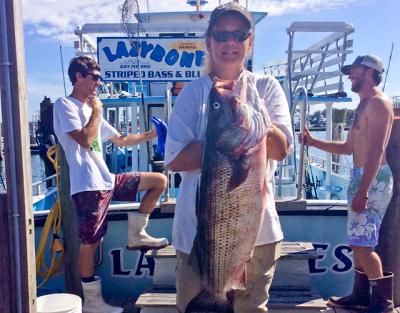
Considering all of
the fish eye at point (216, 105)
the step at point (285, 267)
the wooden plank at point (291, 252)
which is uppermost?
the fish eye at point (216, 105)

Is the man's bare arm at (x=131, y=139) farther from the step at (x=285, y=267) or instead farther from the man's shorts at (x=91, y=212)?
the step at (x=285, y=267)

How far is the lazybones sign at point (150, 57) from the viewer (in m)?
5.18

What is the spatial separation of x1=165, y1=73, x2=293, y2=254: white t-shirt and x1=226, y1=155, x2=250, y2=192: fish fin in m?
0.27

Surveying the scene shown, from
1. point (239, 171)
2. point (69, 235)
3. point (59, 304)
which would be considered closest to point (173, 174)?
point (69, 235)

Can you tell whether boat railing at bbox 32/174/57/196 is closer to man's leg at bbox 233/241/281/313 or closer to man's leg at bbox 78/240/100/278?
man's leg at bbox 78/240/100/278

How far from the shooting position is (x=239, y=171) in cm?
184

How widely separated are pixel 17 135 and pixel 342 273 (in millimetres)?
3349

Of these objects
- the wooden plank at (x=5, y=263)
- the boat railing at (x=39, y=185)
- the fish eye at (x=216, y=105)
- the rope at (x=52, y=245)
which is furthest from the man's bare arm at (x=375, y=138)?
the boat railing at (x=39, y=185)

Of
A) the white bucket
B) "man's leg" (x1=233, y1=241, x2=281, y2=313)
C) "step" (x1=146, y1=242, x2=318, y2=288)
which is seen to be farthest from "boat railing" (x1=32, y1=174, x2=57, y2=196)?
"man's leg" (x1=233, y1=241, x2=281, y2=313)

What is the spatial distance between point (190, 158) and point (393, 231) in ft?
8.16

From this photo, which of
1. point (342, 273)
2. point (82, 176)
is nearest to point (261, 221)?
point (82, 176)

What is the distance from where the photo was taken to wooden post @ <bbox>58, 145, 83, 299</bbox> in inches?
151

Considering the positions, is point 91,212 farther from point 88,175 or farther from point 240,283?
point 240,283

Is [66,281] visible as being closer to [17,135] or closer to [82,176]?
[82,176]
